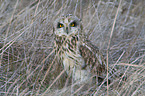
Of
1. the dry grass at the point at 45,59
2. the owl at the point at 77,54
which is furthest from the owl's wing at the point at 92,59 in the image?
the dry grass at the point at 45,59

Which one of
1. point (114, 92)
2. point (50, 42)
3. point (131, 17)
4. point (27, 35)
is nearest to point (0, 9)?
point (27, 35)

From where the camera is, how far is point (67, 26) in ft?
6.93

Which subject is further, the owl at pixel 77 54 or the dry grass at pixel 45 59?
the owl at pixel 77 54

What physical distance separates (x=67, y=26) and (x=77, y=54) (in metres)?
0.37

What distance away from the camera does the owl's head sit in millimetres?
2111

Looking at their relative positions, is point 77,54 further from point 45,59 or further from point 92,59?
point 45,59

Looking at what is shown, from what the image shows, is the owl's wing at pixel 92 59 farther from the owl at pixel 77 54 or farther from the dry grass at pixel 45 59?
the dry grass at pixel 45 59

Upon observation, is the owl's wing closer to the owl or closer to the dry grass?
the owl

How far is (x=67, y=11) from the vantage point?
8.24 ft

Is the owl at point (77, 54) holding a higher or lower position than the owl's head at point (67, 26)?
lower

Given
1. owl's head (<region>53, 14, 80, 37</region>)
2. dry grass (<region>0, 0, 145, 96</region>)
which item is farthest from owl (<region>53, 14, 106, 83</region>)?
dry grass (<region>0, 0, 145, 96</region>)

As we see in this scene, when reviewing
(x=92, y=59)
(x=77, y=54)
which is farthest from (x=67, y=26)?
(x=92, y=59)

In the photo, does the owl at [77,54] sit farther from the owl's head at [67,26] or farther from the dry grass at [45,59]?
the dry grass at [45,59]

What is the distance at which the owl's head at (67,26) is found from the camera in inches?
83.1
